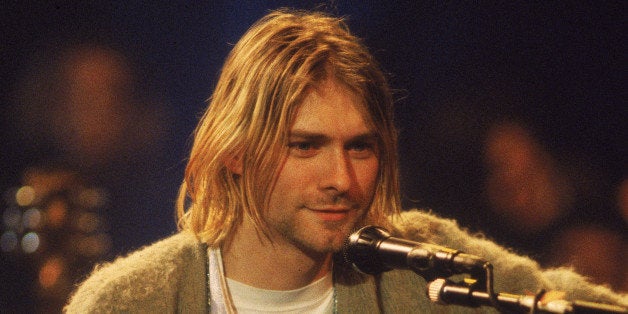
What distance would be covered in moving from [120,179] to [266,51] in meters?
1.04

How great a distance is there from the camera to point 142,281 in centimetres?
237

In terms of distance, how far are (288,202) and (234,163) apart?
14.0 inches

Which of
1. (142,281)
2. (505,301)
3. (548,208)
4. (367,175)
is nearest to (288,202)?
(367,175)

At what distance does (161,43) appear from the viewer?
304cm

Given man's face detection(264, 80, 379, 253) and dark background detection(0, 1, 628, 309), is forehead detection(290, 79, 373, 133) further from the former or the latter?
dark background detection(0, 1, 628, 309)

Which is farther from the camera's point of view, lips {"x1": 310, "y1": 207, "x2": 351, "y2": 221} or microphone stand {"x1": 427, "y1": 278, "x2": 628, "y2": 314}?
lips {"x1": 310, "y1": 207, "x2": 351, "y2": 221}

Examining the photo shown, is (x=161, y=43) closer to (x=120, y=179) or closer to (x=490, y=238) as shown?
(x=120, y=179)

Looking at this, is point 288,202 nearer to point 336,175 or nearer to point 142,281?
point 336,175

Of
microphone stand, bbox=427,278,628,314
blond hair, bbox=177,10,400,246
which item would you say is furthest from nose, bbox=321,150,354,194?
microphone stand, bbox=427,278,628,314

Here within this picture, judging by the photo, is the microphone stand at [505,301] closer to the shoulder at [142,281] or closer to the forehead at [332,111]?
the forehead at [332,111]

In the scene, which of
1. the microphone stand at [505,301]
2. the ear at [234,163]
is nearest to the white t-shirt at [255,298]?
the ear at [234,163]

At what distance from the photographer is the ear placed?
250 centimetres

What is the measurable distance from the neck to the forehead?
18.1 inches

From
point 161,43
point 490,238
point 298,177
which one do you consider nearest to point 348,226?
point 298,177
